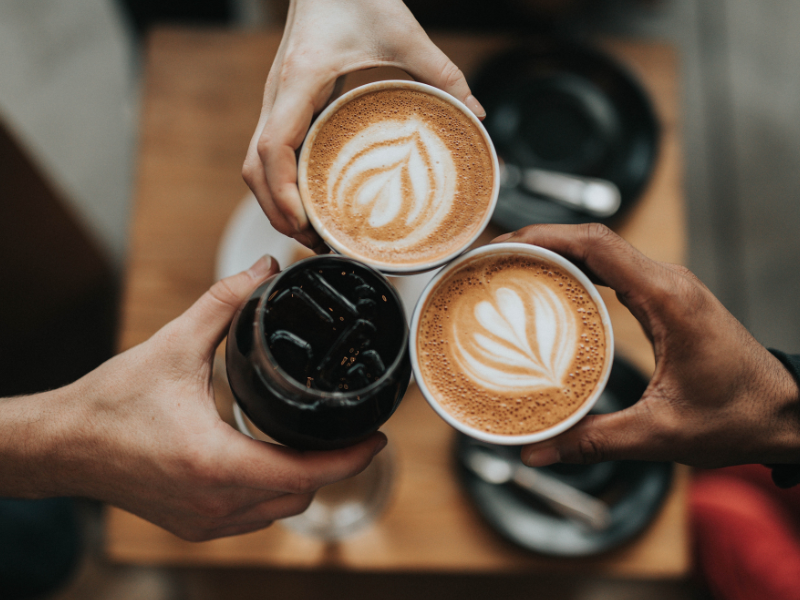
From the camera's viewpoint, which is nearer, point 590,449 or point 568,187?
point 590,449

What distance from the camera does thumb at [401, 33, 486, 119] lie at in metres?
0.71

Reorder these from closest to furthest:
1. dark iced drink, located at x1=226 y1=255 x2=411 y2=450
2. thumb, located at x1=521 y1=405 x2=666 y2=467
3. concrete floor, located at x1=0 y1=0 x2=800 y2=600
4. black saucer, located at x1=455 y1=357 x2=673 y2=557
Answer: dark iced drink, located at x1=226 y1=255 x2=411 y2=450 < thumb, located at x1=521 y1=405 x2=666 y2=467 < black saucer, located at x1=455 y1=357 x2=673 y2=557 < concrete floor, located at x1=0 y1=0 x2=800 y2=600

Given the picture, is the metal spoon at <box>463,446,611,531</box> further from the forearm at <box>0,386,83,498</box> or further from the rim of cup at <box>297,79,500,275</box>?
the forearm at <box>0,386,83,498</box>

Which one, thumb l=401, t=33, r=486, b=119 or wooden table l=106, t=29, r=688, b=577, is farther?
wooden table l=106, t=29, r=688, b=577

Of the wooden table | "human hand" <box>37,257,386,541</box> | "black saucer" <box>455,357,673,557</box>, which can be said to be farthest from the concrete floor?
"human hand" <box>37,257,386,541</box>

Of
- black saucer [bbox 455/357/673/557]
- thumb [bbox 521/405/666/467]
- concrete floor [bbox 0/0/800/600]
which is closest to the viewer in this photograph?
thumb [bbox 521/405/666/467]

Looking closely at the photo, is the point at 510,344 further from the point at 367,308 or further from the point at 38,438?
the point at 38,438

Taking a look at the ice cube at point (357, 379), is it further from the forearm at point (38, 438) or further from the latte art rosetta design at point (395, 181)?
the forearm at point (38, 438)

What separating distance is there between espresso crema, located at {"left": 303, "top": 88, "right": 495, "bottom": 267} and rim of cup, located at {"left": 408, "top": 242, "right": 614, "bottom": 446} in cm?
3

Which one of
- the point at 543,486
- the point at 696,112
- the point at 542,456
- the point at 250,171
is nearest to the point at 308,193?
the point at 250,171

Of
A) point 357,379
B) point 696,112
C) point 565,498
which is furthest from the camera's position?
point 696,112

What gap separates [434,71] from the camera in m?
0.71

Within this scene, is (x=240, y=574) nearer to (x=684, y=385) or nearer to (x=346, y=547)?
(x=346, y=547)

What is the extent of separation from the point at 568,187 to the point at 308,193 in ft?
1.89
